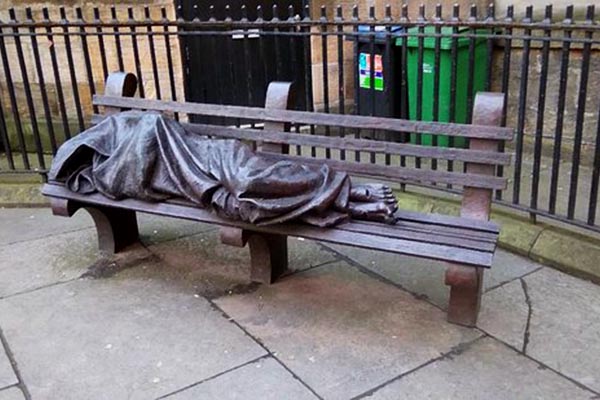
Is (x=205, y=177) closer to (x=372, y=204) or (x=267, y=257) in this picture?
(x=267, y=257)

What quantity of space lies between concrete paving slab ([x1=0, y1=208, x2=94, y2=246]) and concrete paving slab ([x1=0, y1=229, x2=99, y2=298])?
4.4 inches

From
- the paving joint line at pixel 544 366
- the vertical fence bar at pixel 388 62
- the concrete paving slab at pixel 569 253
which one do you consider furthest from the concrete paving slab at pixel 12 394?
the concrete paving slab at pixel 569 253

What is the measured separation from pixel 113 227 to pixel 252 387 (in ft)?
5.68

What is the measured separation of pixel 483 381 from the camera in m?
2.76

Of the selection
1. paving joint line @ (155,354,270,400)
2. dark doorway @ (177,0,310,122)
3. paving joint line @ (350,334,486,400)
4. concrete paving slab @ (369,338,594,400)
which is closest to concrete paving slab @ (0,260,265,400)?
paving joint line @ (155,354,270,400)

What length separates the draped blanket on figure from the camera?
3.07m

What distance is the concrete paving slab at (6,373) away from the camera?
2.86 metres

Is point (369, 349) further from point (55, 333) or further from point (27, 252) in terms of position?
point (27, 252)

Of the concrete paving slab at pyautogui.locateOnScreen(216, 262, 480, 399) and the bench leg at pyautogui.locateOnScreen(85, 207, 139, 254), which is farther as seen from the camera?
the bench leg at pyautogui.locateOnScreen(85, 207, 139, 254)

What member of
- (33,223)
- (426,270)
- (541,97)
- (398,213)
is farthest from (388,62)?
(33,223)

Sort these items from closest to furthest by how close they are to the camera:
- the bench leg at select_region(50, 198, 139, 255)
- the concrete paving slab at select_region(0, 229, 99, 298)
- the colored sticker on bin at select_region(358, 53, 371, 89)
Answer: the concrete paving slab at select_region(0, 229, 99, 298)
the bench leg at select_region(50, 198, 139, 255)
the colored sticker on bin at select_region(358, 53, 371, 89)

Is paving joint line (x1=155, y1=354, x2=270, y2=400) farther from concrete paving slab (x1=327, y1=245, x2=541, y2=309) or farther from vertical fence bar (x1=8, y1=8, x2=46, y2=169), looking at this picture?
vertical fence bar (x1=8, y1=8, x2=46, y2=169)

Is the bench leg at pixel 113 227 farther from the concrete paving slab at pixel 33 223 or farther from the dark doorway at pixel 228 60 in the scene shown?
the dark doorway at pixel 228 60

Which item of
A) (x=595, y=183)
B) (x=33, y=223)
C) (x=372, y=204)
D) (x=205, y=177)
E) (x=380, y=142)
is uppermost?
(x=380, y=142)
